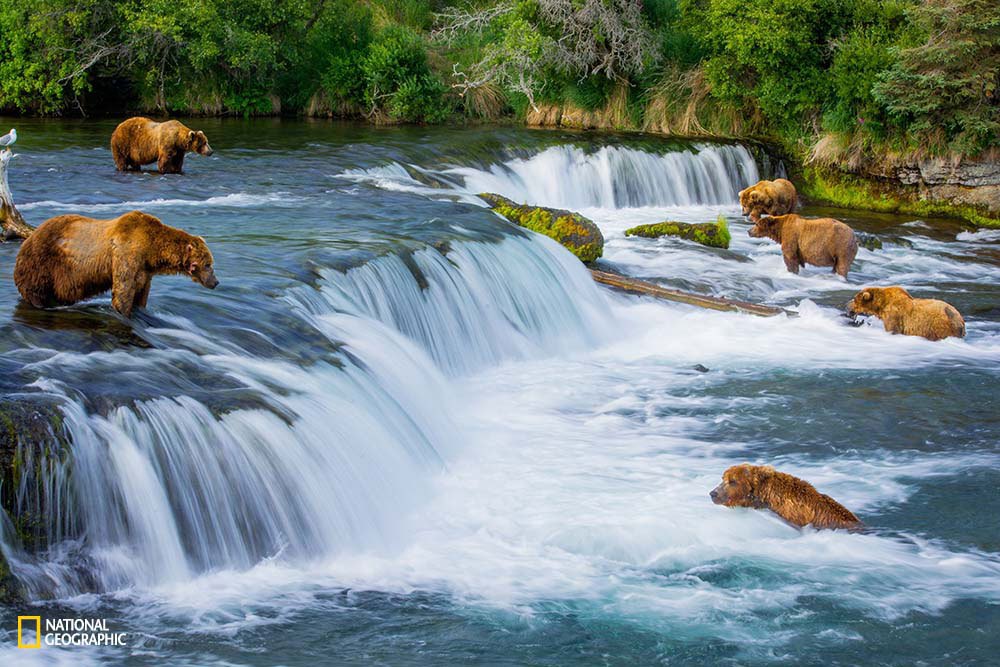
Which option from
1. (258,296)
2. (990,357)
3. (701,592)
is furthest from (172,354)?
(990,357)

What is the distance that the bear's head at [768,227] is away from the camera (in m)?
14.8

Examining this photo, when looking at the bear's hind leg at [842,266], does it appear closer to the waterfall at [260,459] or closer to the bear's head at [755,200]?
the bear's head at [755,200]

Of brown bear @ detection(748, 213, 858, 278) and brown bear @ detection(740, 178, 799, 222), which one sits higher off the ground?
brown bear @ detection(740, 178, 799, 222)

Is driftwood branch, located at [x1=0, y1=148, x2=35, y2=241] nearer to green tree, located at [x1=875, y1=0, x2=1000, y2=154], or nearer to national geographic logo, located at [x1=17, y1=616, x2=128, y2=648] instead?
national geographic logo, located at [x1=17, y1=616, x2=128, y2=648]

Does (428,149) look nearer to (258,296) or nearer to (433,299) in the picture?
(433,299)

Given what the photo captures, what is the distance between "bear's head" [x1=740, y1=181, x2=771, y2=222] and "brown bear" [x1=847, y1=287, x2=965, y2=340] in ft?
17.2

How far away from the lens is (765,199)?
57.5 ft

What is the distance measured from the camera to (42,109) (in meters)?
24.8

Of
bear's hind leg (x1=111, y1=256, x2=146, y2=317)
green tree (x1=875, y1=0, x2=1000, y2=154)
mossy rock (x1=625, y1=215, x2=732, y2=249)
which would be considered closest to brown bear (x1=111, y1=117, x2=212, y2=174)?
mossy rock (x1=625, y1=215, x2=732, y2=249)

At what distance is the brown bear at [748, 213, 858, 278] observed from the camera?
14711 millimetres

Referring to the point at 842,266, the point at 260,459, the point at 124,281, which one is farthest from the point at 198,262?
the point at 842,266

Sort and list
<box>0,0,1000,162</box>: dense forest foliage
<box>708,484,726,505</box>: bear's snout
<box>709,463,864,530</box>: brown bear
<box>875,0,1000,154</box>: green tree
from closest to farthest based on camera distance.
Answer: <box>709,463,864,530</box>: brown bear
<box>708,484,726,505</box>: bear's snout
<box>875,0,1000,154</box>: green tree
<box>0,0,1000,162</box>: dense forest foliage

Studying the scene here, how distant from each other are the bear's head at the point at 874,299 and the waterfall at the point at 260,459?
186 inches

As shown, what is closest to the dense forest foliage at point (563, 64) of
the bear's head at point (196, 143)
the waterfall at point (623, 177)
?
the waterfall at point (623, 177)
